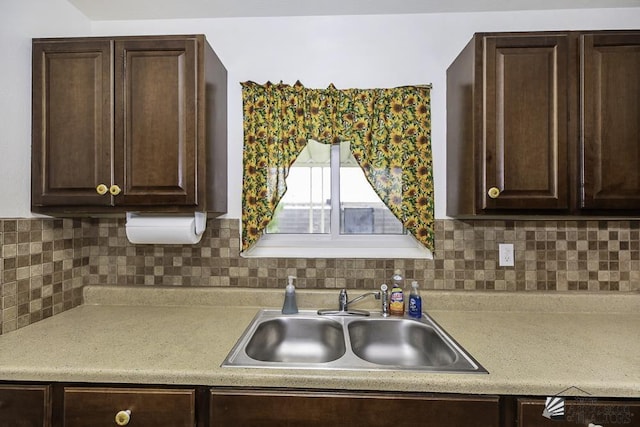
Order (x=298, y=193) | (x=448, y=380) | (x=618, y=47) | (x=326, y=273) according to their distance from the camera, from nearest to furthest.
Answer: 1. (x=448, y=380)
2. (x=618, y=47)
3. (x=326, y=273)
4. (x=298, y=193)

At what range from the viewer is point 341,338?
1.45 meters

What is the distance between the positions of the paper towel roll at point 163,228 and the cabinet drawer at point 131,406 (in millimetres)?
626

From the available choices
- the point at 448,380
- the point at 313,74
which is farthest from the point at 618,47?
the point at 448,380

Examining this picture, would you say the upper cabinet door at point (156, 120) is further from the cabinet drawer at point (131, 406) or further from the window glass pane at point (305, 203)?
the cabinet drawer at point (131, 406)

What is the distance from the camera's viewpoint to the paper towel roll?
146cm

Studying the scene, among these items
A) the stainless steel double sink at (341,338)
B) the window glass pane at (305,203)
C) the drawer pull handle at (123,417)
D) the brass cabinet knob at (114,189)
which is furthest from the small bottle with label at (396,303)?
the brass cabinet knob at (114,189)

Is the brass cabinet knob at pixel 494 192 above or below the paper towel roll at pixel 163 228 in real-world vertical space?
above

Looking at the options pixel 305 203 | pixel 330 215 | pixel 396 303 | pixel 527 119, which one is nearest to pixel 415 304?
pixel 396 303

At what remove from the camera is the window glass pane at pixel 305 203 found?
1834mm

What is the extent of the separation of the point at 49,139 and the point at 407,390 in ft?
5.47

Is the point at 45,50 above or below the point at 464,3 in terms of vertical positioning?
below

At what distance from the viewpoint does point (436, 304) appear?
163cm

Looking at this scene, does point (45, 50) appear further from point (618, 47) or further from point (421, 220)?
point (618, 47)

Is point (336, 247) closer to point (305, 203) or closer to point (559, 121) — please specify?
point (305, 203)
